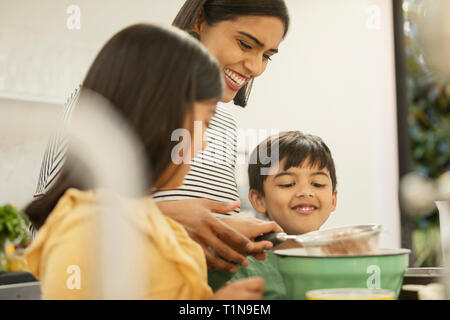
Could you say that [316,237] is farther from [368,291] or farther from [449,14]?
[449,14]

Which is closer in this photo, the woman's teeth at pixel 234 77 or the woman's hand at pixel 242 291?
the woman's hand at pixel 242 291

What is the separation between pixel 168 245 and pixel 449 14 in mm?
676

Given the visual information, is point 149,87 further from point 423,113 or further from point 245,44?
point 423,113

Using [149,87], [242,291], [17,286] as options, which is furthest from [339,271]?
[17,286]

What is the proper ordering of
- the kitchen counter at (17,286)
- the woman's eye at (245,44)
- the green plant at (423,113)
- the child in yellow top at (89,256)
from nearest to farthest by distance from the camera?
the child in yellow top at (89,256), the kitchen counter at (17,286), the woman's eye at (245,44), the green plant at (423,113)

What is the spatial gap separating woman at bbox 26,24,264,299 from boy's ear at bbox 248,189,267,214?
5.3 inches

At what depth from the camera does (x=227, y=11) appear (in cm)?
81

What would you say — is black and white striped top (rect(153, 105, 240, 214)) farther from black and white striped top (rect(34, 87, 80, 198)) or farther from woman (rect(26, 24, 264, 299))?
black and white striped top (rect(34, 87, 80, 198))

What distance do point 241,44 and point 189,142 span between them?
21 centimetres

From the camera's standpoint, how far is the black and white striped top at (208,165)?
733 mm

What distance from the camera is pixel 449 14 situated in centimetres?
94

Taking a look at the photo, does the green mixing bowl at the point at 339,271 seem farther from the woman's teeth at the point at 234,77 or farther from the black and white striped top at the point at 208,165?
the woman's teeth at the point at 234,77

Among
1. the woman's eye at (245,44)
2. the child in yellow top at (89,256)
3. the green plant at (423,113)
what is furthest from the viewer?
the green plant at (423,113)

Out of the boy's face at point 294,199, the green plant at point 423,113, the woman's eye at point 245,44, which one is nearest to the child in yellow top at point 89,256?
the boy's face at point 294,199
